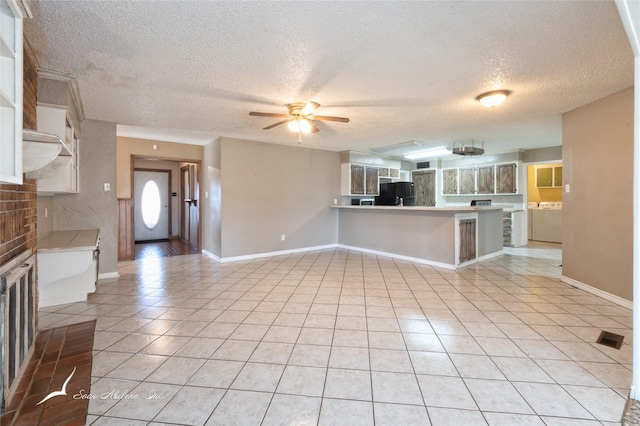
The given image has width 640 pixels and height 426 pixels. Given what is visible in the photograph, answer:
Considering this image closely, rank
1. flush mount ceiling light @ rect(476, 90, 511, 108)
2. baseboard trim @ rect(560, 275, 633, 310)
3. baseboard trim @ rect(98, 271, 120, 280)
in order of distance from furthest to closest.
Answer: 1. baseboard trim @ rect(98, 271, 120, 280)
2. flush mount ceiling light @ rect(476, 90, 511, 108)
3. baseboard trim @ rect(560, 275, 633, 310)

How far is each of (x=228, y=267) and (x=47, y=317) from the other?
92.9 inches

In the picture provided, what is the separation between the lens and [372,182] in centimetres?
751

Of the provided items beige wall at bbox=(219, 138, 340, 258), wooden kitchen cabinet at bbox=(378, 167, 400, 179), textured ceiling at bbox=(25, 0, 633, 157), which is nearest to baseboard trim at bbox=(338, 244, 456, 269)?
beige wall at bbox=(219, 138, 340, 258)

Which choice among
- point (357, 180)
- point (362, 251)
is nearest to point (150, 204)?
point (357, 180)

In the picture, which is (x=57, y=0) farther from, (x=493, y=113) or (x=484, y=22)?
(x=493, y=113)

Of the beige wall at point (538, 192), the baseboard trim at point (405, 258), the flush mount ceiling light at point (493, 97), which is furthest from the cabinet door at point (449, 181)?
the flush mount ceiling light at point (493, 97)

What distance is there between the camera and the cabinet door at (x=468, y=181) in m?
7.60

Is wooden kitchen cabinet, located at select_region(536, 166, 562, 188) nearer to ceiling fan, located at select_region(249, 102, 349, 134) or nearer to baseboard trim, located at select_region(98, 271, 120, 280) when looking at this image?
ceiling fan, located at select_region(249, 102, 349, 134)

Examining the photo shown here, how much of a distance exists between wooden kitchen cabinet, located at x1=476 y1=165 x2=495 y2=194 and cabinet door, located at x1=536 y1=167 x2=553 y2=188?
2.10m

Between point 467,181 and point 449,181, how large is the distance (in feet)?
1.63

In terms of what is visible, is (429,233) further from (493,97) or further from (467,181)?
(467,181)

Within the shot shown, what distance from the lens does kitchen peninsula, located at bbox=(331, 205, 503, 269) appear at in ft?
15.9

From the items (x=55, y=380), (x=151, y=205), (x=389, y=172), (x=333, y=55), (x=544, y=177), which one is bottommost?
(x=55, y=380)

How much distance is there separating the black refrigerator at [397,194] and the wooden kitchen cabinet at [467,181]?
1.90 metres
